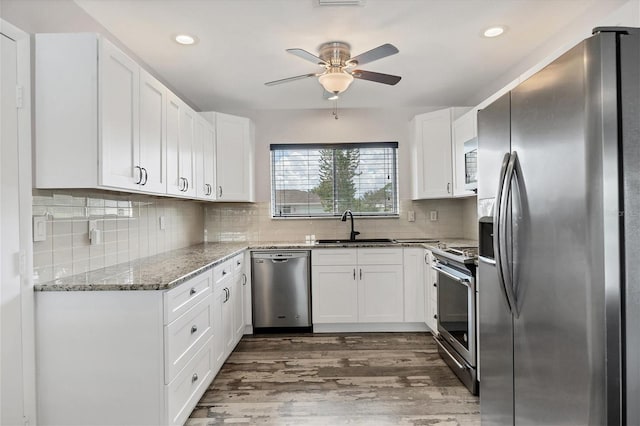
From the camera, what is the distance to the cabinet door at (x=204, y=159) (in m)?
3.10

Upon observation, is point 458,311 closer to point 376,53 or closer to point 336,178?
point 376,53

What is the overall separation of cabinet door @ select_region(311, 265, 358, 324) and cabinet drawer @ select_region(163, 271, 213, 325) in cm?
133

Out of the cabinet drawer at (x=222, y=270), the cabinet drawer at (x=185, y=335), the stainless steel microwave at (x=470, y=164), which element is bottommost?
the cabinet drawer at (x=185, y=335)

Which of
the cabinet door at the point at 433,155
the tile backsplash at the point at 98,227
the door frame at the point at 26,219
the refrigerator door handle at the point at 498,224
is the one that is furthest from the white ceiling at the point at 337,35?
the refrigerator door handle at the point at 498,224

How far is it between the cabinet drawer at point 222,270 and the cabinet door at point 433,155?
85.9 inches

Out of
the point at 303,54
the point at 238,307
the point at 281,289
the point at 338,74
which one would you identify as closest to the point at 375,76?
the point at 338,74

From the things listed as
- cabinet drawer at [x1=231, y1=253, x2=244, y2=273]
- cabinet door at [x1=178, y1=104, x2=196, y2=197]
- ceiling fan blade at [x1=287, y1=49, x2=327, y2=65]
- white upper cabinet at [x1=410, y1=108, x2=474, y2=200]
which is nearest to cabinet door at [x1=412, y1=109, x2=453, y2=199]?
white upper cabinet at [x1=410, y1=108, x2=474, y2=200]

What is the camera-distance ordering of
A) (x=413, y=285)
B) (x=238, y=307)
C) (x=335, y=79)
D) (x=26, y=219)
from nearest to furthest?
(x=26, y=219) → (x=335, y=79) → (x=238, y=307) → (x=413, y=285)

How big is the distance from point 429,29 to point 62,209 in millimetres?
2554

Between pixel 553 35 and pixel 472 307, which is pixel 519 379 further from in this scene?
pixel 553 35

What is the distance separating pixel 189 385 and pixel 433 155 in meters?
3.04

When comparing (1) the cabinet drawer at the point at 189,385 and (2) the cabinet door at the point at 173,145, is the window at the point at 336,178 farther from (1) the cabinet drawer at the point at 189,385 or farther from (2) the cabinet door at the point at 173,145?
(1) the cabinet drawer at the point at 189,385

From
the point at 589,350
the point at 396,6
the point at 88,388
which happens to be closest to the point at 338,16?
the point at 396,6

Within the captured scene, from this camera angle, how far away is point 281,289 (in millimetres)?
3486
